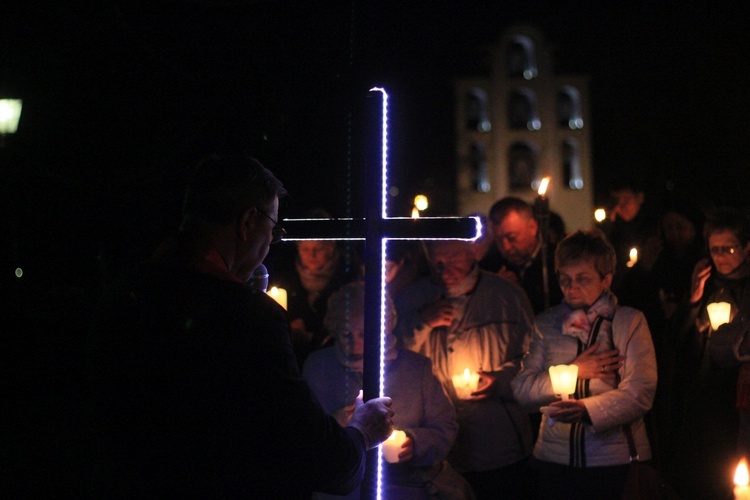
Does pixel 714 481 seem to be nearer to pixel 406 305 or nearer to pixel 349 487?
pixel 406 305

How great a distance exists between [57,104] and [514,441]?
4.88m

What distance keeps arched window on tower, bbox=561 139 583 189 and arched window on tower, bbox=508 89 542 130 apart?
196 cm

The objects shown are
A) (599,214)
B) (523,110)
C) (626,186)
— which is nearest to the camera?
(599,214)

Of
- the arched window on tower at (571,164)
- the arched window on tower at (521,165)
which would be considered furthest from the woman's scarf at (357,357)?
the arched window on tower at (571,164)

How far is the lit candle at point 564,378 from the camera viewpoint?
362cm

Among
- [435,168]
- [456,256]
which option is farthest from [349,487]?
[435,168]

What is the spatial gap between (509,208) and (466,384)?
1668 millimetres

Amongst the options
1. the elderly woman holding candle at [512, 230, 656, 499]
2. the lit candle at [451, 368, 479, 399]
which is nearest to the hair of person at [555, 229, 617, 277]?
the elderly woman holding candle at [512, 230, 656, 499]

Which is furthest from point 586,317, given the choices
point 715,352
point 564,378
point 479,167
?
point 479,167

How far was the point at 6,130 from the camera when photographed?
6.29m

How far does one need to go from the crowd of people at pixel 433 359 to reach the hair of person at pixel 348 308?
0.05 ft

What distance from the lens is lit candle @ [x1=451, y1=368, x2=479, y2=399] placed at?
4.45m

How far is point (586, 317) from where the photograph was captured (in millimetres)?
3955

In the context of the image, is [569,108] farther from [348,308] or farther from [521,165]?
[348,308]
